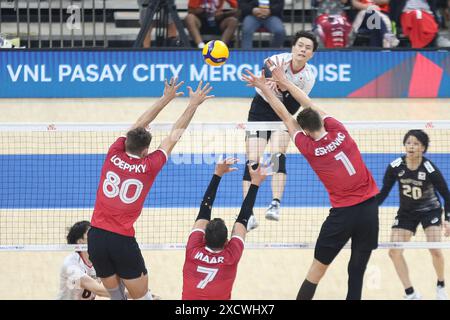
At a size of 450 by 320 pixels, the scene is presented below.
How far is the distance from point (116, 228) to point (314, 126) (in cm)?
218

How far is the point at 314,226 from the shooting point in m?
13.2

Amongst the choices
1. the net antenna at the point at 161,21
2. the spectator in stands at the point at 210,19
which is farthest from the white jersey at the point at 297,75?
the spectator in stands at the point at 210,19

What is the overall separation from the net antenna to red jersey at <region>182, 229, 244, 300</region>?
10.8m

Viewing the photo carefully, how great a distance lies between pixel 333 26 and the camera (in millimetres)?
19625

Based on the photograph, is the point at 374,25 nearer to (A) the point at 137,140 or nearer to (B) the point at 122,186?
(A) the point at 137,140

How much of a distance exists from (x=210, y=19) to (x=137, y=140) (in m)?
11.1

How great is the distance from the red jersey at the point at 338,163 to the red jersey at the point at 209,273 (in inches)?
51.3

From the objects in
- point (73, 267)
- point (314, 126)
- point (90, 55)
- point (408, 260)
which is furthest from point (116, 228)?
point (90, 55)

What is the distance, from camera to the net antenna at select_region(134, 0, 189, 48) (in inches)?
760

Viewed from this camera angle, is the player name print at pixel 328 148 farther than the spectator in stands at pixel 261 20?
No

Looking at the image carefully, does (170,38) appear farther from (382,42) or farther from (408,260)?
(408,260)

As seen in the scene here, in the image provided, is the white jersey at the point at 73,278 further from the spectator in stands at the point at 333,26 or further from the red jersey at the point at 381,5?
the red jersey at the point at 381,5

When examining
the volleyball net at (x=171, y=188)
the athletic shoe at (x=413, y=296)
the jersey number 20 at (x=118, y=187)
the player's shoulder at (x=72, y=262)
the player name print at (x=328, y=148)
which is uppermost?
the player name print at (x=328, y=148)

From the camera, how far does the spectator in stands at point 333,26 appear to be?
19641 millimetres
